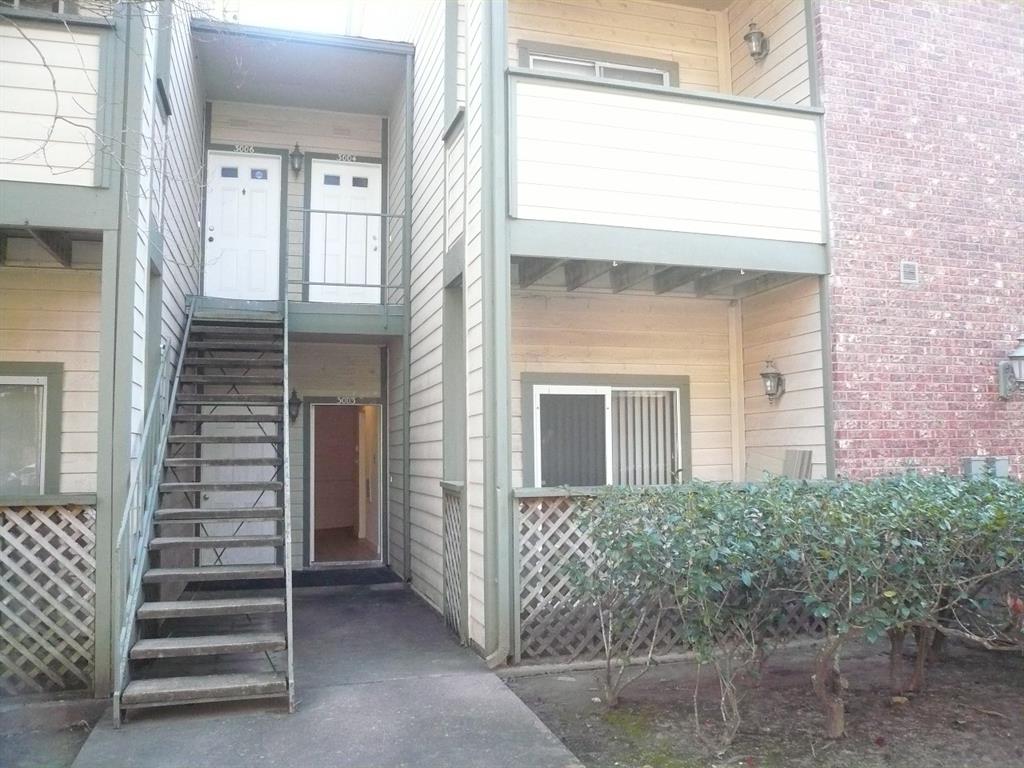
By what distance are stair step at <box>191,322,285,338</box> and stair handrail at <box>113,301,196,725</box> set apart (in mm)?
1277

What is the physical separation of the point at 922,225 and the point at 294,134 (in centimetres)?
721

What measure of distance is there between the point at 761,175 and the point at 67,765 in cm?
630

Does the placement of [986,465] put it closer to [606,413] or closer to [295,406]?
[606,413]

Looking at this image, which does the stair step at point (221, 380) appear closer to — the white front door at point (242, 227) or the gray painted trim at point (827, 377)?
the white front door at point (242, 227)

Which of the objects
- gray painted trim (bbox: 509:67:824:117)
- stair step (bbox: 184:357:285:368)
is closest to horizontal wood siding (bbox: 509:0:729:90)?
gray painted trim (bbox: 509:67:824:117)

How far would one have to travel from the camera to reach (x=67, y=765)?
169 inches

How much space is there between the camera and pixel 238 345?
8.15 meters

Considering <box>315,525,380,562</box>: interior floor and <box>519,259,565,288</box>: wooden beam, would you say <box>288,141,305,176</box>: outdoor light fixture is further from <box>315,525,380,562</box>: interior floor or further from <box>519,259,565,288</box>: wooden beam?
<box>315,525,380,562</box>: interior floor

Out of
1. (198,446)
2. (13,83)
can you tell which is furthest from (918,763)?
(198,446)

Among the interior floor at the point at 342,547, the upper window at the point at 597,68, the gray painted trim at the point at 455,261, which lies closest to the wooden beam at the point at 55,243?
the gray painted trim at the point at 455,261

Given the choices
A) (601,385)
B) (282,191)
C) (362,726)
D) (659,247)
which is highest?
(282,191)

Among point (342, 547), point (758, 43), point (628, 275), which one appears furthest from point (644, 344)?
point (342, 547)

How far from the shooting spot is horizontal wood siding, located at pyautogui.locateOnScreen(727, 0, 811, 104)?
7223 millimetres

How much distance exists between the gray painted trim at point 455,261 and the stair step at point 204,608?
9.95 feet
